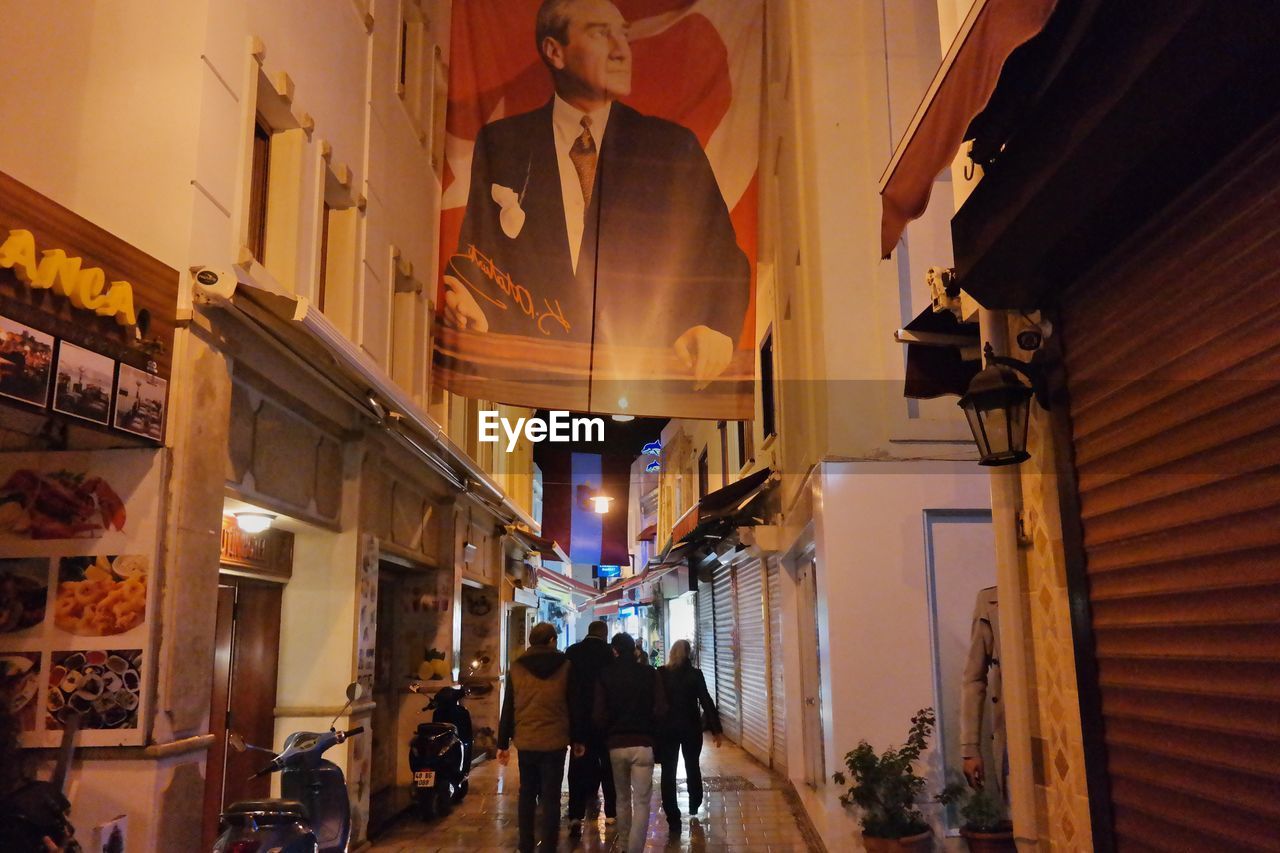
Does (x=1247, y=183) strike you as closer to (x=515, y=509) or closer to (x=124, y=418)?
(x=124, y=418)

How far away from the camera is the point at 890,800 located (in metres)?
6.95

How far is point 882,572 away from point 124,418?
266 inches

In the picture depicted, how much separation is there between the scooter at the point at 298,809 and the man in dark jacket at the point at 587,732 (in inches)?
73.9

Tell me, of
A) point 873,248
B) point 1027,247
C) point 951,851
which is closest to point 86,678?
point 1027,247

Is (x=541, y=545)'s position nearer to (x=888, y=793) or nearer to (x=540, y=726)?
(x=540, y=726)

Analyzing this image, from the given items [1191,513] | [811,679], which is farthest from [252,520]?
[811,679]

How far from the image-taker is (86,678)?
500 cm

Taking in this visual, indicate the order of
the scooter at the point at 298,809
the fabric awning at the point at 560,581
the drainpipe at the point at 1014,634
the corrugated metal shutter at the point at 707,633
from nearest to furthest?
1. the drainpipe at the point at 1014,634
2. the scooter at the point at 298,809
3. the corrugated metal shutter at the point at 707,633
4. the fabric awning at the point at 560,581

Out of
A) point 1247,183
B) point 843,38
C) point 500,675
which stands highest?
point 843,38

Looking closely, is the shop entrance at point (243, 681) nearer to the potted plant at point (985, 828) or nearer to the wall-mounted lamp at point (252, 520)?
the wall-mounted lamp at point (252, 520)

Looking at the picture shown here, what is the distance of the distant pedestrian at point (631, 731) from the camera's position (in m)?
7.71

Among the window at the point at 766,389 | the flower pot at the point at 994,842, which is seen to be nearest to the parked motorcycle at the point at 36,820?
the flower pot at the point at 994,842
